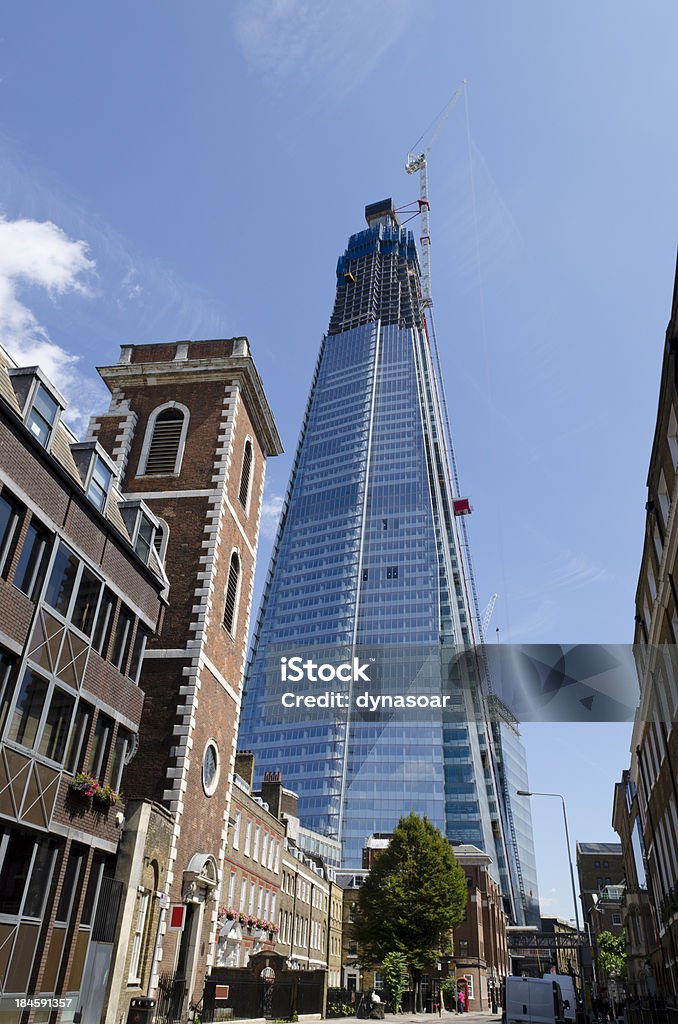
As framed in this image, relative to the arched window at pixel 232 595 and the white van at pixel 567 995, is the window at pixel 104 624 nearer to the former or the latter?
the arched window at pixel 232 595

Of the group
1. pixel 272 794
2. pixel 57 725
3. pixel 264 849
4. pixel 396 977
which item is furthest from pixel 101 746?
pixel 396 977

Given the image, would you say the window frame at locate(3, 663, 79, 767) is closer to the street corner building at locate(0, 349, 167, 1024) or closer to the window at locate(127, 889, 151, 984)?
the street corner building at locate(0, 349, 167, 1024)

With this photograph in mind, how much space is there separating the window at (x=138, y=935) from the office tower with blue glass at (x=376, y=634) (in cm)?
11943

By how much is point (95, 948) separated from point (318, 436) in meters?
183

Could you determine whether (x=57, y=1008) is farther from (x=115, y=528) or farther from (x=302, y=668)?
(x=302, y=668)

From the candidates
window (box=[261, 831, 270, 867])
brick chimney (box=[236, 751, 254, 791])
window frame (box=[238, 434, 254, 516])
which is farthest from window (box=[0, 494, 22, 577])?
window (box=[261, 831, 270, 867])

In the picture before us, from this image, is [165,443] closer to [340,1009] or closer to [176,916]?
[176,916]

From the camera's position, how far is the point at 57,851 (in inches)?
674

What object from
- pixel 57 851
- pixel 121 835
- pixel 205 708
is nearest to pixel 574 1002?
pixel 205 708

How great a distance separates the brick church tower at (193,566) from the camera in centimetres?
2500

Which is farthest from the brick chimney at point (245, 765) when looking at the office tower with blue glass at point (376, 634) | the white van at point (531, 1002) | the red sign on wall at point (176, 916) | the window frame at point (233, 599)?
the office tower with blue glass at point (376, 634)

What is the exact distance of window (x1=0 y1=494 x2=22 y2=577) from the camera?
1573 cm

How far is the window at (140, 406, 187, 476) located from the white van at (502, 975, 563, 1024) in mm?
25139

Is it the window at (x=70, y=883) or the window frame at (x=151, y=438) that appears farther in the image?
the window frame at (x=151, y=438)
